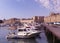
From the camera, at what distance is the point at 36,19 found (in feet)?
242

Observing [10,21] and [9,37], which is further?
[10,21]

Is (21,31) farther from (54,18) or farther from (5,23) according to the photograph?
(5,23)

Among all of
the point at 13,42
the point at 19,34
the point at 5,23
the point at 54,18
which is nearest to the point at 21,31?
the point at 19,34

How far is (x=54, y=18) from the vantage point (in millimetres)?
53906

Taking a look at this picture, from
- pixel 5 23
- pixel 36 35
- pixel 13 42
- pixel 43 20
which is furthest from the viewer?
pixel 5 23

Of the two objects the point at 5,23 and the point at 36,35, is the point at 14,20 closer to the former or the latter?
the point at 5,23

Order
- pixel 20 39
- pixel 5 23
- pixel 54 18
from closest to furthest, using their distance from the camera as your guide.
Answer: pixel 20 39 < pixel 54 18 < pixel 5 23

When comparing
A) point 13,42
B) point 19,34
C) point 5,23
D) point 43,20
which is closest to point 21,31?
point 19,34

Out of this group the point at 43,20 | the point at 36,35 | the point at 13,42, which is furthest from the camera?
the point at 43,20

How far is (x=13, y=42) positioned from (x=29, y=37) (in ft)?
7.52

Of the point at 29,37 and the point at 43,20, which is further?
the point at 43,20

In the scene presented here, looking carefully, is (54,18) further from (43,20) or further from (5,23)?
(5,23)

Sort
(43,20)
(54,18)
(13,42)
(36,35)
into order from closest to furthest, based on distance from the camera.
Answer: (13,42)
(36,35)
(54,18)
(43,20)

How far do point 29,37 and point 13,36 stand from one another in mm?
1895
